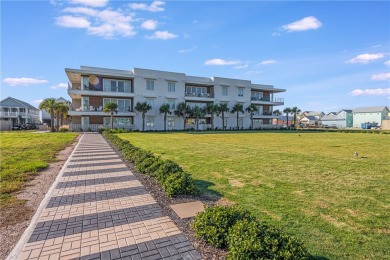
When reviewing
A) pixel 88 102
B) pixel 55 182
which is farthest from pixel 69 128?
pixel 55 182

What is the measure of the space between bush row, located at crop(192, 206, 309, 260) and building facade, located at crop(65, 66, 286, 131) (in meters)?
38.0

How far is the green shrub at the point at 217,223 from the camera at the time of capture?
3.61m

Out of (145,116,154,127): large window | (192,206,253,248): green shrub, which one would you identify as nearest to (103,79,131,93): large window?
(145,116,154,127): large window

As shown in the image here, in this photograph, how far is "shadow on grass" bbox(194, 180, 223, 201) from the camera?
590 cm

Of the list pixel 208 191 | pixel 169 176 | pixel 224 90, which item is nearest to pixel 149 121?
pixel 224 90

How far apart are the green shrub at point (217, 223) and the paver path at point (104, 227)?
288 mm

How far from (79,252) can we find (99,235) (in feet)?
1.64

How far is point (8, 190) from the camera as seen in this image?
632 cm

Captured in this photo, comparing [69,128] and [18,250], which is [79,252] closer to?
[18,250]

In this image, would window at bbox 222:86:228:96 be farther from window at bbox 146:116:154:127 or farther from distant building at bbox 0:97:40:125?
distant building at bbox 0:97:40:125

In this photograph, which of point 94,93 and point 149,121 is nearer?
point 94,93

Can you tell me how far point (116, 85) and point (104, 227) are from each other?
40179 millimetres

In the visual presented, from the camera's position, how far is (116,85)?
41500mm

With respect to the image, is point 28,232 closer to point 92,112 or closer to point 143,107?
point 92,112
